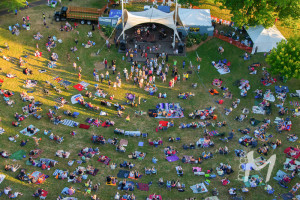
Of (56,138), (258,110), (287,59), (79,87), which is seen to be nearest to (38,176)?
(56,138)

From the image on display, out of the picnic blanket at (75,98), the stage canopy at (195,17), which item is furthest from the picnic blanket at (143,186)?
→ the stage canopy at (195,17)

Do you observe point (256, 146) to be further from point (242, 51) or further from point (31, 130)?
point (31, 130)

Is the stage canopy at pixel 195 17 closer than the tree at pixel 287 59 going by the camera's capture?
No

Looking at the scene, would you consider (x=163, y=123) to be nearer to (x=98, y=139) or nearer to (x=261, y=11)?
(x=98, y=139)

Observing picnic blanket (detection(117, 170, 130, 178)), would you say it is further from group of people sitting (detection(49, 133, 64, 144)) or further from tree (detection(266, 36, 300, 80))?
tree (detection(266, 36, 300, 80))

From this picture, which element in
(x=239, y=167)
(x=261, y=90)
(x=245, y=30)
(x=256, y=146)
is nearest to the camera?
(x=239, y=167)

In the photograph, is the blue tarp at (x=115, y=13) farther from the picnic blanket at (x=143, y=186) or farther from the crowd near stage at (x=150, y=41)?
the picnic blanket at (x=143, y=186)

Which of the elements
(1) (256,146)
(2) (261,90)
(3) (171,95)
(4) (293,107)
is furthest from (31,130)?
(4) (293,107)
